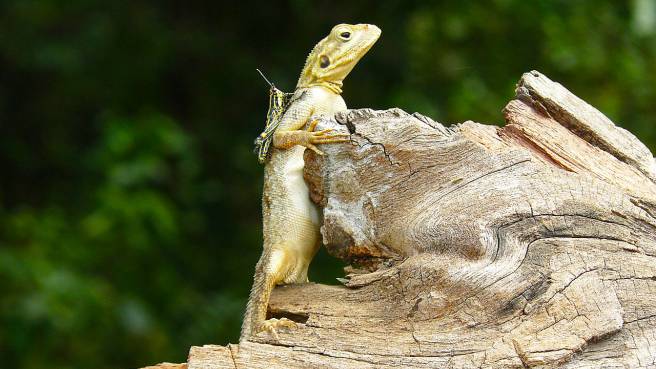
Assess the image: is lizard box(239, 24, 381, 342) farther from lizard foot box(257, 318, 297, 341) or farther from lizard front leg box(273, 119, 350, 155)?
lizard foot box(257, 318, 297, 341)

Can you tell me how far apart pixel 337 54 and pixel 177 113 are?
4.15 metres

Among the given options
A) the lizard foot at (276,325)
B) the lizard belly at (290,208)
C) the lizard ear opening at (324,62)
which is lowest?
the lizard foot at (276,325)

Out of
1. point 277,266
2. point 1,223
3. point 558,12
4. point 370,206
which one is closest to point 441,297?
point 370,206

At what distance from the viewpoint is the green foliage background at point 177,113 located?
7051 mm

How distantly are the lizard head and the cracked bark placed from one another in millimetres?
539

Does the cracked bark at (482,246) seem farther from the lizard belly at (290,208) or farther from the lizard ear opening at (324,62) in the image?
the lizard ear opening at (324,62)

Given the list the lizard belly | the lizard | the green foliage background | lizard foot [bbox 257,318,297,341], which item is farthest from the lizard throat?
the green foliage background

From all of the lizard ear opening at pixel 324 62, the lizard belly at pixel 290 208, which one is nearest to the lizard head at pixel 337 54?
the lizard ear opening at pixel 324 62

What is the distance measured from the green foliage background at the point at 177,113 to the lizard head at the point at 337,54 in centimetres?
256

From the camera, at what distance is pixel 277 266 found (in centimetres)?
404

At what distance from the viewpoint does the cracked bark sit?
322 centimetres

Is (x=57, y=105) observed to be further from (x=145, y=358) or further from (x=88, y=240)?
(x=145, y=358)

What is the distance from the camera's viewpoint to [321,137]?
3.73 metres

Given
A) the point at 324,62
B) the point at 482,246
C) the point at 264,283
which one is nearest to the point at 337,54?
the point at 324,62
